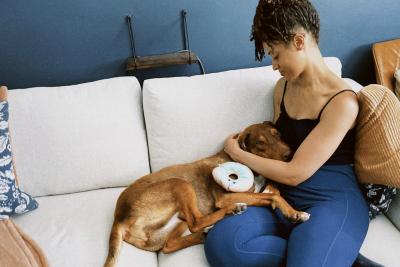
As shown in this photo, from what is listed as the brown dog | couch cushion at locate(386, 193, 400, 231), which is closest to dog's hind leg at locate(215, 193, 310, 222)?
the brown dog

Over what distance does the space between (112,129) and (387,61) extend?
5.25ft

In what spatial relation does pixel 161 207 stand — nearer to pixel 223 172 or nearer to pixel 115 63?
pixel 223 172

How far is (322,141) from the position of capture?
1.46 metres

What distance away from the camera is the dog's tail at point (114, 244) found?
1526 mm

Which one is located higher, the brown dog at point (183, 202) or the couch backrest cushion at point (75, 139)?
the couch backrest cushion at point (75, 139)

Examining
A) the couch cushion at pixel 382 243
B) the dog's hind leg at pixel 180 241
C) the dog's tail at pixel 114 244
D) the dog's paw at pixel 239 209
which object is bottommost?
the couch cushion at pixel 382 243

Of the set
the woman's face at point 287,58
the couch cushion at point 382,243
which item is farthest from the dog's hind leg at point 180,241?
the woman's face at point 287,58

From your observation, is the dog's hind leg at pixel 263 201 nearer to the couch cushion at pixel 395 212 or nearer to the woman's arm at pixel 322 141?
the woman's arm at pixel 322 141

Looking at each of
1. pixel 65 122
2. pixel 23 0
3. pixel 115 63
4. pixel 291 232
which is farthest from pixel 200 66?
pixel 291 232

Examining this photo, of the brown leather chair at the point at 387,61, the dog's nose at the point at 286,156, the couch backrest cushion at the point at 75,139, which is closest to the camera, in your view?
the dog's nose at the point at 286,156

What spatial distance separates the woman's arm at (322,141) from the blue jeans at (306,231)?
0.30 ft

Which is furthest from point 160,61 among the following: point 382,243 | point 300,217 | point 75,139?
point 382,243

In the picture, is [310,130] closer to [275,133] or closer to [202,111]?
[275,133]

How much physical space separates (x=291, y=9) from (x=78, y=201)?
130 cm
